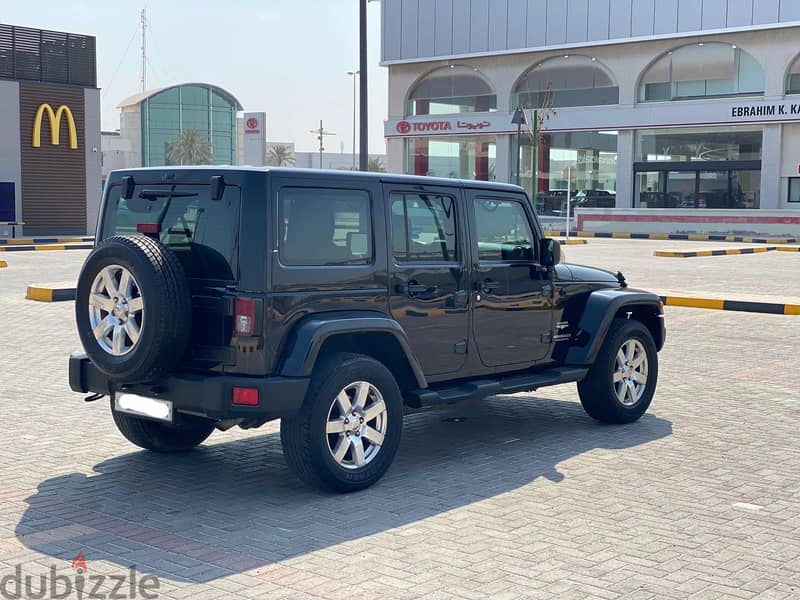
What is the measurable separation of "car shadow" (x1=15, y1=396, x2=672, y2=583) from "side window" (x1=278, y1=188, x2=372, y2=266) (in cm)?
135

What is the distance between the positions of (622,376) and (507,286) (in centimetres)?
139

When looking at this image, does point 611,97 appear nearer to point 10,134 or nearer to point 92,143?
point 92,143

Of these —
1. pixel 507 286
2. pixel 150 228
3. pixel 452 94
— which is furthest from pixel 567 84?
pixel 150 228

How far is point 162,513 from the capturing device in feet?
18.6

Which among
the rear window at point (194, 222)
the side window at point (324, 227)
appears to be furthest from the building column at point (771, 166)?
the rear window at point (194, 222)

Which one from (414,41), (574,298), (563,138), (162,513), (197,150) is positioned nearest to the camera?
(162,513)

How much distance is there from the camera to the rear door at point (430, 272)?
6527 millimetres

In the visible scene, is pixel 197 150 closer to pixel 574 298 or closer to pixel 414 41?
pixel 414 41

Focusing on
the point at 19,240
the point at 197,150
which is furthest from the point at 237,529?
the point at 197,150

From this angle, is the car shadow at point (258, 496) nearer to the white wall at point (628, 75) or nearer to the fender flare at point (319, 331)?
the fender flare at point (319, 331)

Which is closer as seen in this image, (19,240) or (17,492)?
(17,492)

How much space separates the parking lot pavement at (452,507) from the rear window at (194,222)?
4.35 feet

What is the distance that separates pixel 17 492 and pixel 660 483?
147 inches

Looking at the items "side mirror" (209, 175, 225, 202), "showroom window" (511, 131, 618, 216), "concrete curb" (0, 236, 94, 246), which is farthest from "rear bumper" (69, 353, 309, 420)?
"showroom window" (511, 131, 618, 216)
